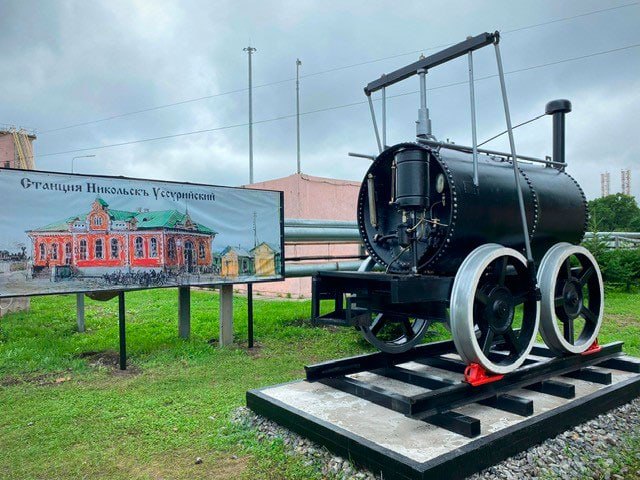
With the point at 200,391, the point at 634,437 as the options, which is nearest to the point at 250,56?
the point at 200,391

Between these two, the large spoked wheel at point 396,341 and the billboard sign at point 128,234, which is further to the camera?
the billboard sign at point 128,234

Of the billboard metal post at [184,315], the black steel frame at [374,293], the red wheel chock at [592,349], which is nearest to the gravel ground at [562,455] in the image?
the red wheel chock at [592,349]

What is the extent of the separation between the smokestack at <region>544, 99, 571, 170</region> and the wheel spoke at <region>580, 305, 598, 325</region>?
1533mm

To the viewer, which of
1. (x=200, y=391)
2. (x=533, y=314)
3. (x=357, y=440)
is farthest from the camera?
(x=200, y=391)

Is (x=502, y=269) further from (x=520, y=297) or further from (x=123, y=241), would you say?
(x=123, y=241)

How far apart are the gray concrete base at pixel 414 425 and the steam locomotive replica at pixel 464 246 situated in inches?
15.4

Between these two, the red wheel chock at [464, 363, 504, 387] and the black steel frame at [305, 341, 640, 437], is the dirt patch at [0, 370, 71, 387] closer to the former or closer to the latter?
the black steel frame at [305, 341, 640, 437]

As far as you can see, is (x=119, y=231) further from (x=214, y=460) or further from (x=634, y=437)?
(x=634, y=437)

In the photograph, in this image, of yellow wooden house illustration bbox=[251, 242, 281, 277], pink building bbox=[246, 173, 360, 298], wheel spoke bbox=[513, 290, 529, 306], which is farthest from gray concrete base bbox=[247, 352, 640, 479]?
pink building bbox=[246, 173, 360, 298]

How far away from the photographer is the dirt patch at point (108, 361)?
540cm

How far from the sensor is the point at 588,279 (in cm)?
493

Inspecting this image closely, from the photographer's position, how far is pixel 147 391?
4.73 m

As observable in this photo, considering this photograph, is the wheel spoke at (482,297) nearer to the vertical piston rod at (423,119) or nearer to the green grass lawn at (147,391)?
the vertical piston rod at (423,119)

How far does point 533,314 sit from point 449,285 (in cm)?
86
